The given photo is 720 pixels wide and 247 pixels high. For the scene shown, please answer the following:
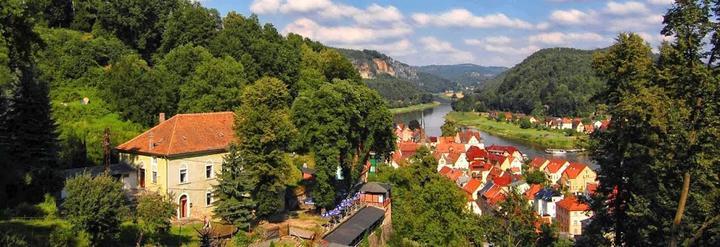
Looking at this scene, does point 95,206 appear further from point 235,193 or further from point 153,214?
point 235,193

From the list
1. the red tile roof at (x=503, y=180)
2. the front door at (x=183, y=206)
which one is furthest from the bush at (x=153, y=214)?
the red tile roof at (x=503, y=180)

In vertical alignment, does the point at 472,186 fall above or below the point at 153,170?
below

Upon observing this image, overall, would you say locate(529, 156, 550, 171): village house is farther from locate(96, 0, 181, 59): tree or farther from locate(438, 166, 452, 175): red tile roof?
locate(96, 0, 181, 59): tree

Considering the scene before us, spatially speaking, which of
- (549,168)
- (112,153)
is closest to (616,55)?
(112,153)

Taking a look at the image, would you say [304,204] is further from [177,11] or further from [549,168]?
[549,168]

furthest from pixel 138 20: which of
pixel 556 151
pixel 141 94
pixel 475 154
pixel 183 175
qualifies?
pixel 556 151

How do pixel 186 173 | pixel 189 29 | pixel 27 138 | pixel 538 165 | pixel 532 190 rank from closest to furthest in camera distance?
pixel 27 138, pixel 186 173, pixel 189 29, pixel 532 190, pixel 538 165
